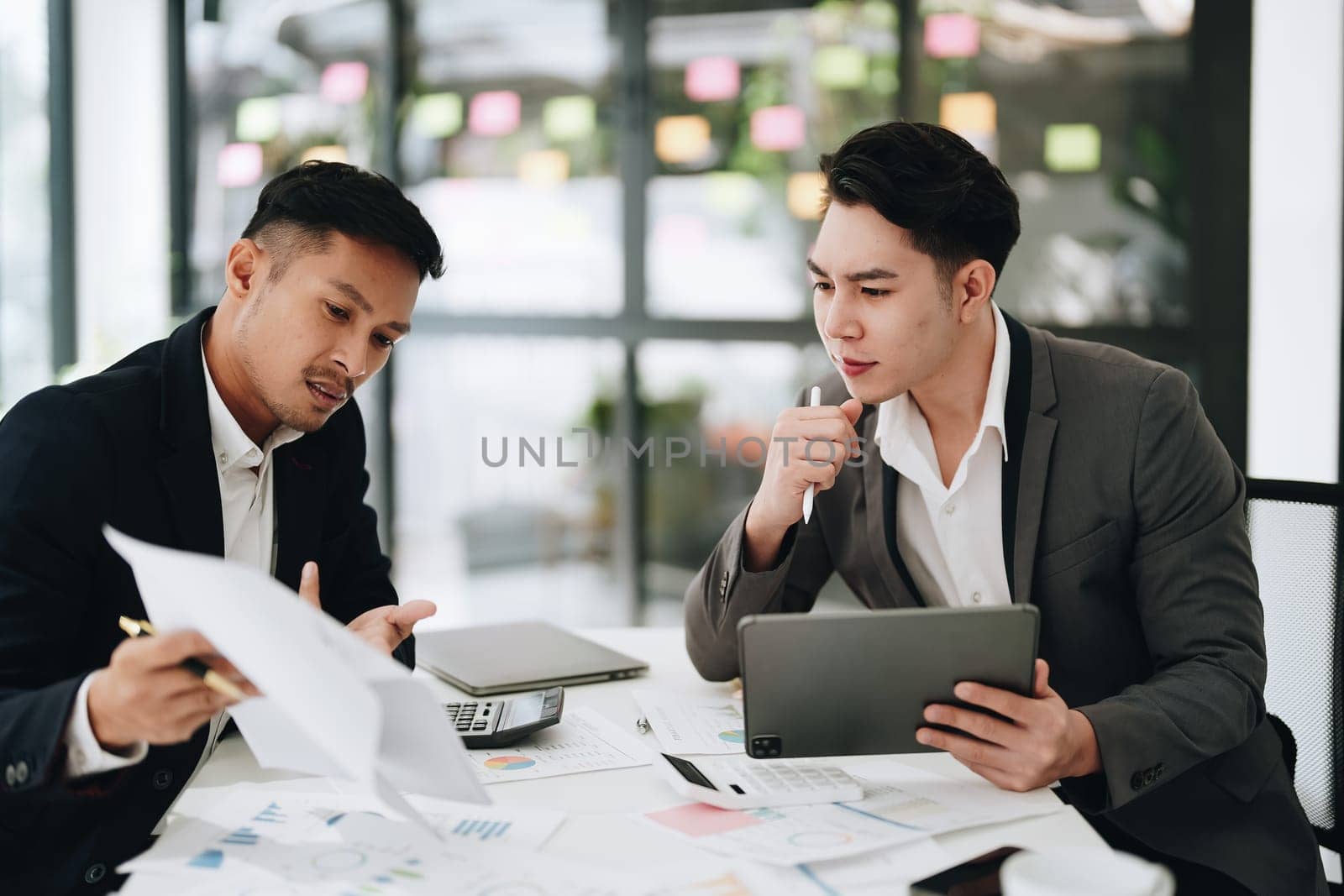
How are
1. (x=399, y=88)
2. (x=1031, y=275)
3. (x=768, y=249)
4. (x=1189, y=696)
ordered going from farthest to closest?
(x=399, y=88) → (x=768, y=249) → (x=1031, y=275) → (x=1189, y=696)

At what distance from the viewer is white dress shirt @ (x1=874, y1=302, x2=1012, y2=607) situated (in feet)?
5.23

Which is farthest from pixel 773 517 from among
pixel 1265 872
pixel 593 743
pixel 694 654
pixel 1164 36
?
pixel 1164 36

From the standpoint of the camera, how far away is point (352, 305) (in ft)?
4.84

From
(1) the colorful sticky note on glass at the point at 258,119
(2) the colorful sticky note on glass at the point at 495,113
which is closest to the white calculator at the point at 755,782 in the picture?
(2) the colorful sticky note on glass at the point at 495,113

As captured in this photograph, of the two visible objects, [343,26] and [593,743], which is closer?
[593,743]

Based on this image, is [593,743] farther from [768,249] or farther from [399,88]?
[399,88]

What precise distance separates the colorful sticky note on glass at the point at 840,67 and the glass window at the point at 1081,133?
21 centimetres

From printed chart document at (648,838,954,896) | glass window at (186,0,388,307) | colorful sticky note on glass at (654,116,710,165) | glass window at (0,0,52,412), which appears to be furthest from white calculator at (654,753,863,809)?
glass window at (0,0,52,412)

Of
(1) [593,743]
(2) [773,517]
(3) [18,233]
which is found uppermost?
(3) [18,233]

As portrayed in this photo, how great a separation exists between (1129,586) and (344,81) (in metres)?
3.45

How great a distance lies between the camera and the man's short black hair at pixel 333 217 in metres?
1.47

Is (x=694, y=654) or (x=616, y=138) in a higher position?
(x=616, y=138)

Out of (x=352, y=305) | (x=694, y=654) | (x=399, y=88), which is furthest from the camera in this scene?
(x=399, y=88)

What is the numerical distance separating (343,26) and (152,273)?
1.18 m
